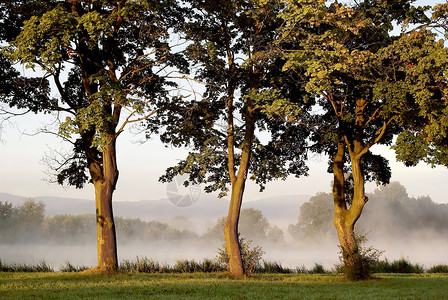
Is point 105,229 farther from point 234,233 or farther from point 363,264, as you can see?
point 363,264

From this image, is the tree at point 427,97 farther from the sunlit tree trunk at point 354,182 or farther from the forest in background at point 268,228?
the forest in background at point 268,228

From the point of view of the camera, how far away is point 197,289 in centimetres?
1552

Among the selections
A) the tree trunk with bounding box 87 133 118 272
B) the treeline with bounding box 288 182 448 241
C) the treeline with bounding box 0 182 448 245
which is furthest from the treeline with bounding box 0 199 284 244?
the tree trunk with bounding box 87 133 118 272

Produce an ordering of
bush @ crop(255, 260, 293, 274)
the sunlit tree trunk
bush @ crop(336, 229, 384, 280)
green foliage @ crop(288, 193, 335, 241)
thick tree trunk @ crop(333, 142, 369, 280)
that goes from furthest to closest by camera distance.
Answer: green foliage @ crop(288, 193, 335, 241)
bush @ crop(255, 260, 293, 274)
the sunlit tree trunk
thick tree trunk @ crop(333, 142, 369, 280)
bush @ crop(336, 229, 384, 280)

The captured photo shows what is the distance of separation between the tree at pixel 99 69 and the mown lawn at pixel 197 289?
11.2 feet

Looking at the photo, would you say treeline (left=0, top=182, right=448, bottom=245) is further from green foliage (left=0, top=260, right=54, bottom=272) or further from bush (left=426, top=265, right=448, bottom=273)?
green foliage (left=0, top=260, right=54, bottom=272)

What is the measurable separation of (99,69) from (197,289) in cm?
1262

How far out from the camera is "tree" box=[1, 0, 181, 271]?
18859 millimetres

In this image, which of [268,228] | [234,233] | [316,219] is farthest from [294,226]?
[234,233]

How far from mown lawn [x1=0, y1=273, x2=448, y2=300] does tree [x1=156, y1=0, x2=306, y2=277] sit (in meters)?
4.67

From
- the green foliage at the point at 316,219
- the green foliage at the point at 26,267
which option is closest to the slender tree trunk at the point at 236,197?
the green foliage at the point at 26,267

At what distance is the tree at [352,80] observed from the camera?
1955cm

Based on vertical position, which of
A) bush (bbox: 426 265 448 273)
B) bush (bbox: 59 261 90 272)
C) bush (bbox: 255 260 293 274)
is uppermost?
bush (bbox: 59 261 90 272)

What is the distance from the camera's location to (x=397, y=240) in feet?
293
